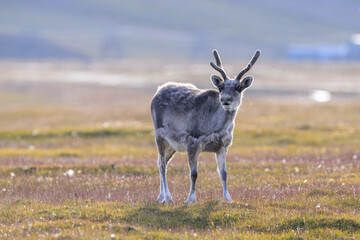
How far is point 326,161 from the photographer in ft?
66.8

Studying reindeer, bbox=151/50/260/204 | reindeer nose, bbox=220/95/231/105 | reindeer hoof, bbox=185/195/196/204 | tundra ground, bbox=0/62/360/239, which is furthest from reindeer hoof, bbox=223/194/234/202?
reindeer nose, bbox=220/95/231/105

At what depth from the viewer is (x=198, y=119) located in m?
13.6

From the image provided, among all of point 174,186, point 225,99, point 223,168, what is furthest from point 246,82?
point 174,186

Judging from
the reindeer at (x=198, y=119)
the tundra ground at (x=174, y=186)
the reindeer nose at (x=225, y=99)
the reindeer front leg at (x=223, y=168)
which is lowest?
the tundra ground at (x=174, y=186)

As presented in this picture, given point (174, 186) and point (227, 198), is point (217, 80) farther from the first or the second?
point (174, 186)

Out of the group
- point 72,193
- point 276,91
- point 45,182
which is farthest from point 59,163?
point 276,91

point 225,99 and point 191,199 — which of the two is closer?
point 225,99

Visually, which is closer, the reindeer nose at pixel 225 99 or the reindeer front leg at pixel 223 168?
the reindeer nose at pixel 225 99

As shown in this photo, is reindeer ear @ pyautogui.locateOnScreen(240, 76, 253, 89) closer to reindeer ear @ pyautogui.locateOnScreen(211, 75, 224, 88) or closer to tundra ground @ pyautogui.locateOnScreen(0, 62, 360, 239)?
reindeer ear @ pyautogui.locateOnScreen(211, 75, 224, 88)

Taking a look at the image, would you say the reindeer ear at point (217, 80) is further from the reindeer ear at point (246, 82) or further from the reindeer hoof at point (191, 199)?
the reindeer hoof at point (191, 199)

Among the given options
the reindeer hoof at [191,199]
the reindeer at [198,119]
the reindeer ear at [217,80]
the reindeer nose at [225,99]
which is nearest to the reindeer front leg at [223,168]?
the reindeer at [198,119]

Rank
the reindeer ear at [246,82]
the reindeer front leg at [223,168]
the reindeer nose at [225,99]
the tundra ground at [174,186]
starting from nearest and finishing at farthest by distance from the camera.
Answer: the tundra ground at [174,186], the reindeer nose at [225,99], the reindeer ear at [246,82], the reindeer front leg at [223,168]

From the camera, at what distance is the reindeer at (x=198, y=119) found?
43.5ft

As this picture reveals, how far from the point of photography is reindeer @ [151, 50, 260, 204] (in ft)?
43.5
